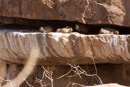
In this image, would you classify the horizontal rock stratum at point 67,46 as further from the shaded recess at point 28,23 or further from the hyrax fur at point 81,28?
the shaded recess at point 28,23

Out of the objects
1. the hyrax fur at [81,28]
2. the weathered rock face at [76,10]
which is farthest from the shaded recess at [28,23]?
the weathered rock face at [76,10]

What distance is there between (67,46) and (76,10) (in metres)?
0.69

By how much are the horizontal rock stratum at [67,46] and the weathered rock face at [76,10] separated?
0.38m

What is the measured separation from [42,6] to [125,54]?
5.85ft

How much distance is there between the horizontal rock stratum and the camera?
12.0 ft

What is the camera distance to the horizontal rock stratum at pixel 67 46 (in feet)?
12.0

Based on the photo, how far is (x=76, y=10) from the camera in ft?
13.3

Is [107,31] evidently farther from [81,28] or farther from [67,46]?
[67,46]

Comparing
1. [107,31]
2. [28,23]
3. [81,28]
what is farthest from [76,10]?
[28,23]

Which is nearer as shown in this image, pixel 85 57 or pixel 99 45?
pixel 99 45

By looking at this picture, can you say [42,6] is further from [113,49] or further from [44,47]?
[113,49]

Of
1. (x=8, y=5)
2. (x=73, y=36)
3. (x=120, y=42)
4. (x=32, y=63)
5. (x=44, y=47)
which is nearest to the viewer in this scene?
(x=120, y=42)

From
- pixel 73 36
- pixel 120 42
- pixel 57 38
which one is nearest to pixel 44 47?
pixel 57 38

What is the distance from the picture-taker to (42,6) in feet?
13.9
